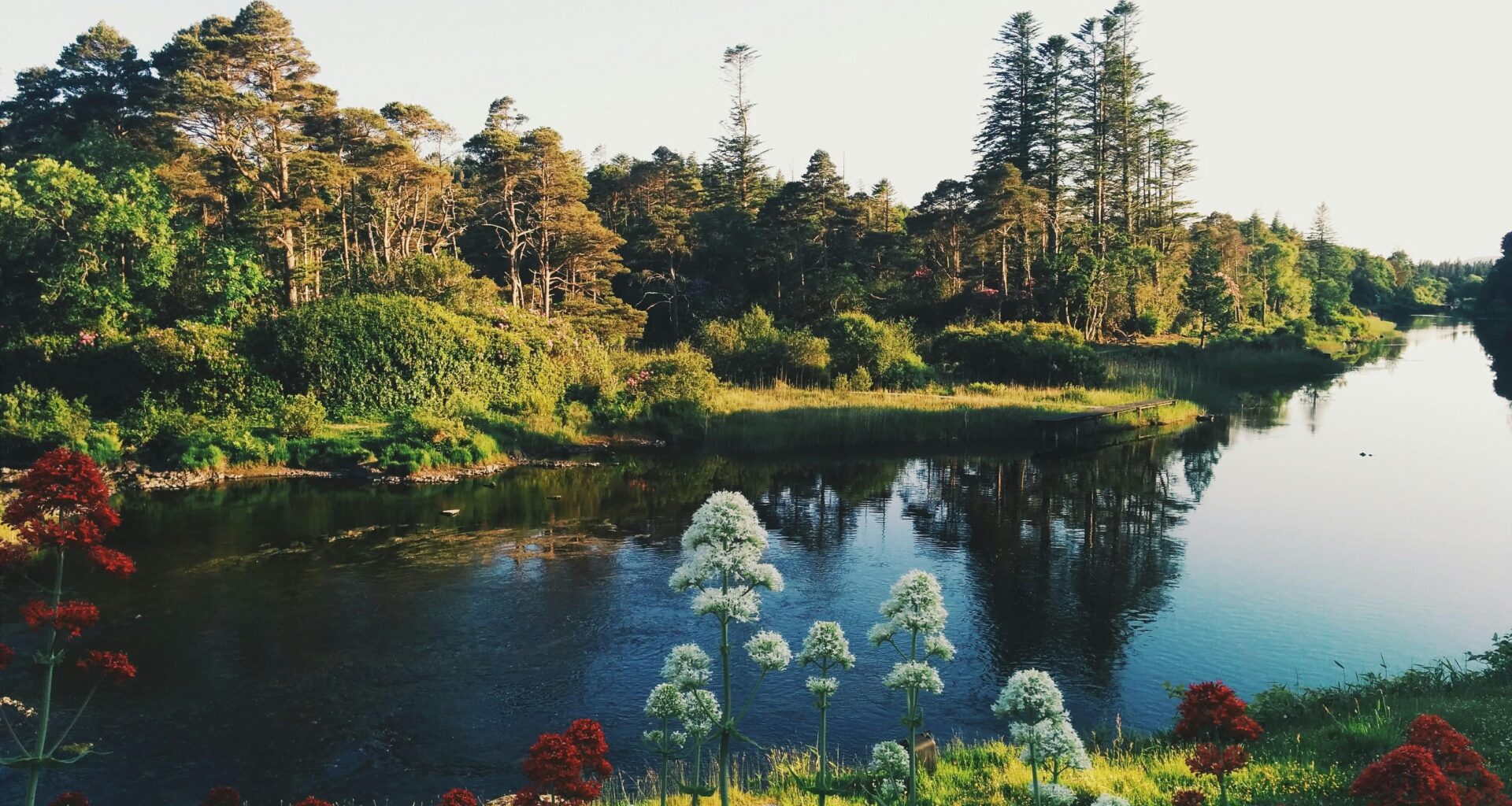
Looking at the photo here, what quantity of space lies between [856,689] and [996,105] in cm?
5925

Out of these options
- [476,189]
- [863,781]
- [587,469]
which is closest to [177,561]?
[587,469]

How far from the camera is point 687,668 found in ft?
21.1

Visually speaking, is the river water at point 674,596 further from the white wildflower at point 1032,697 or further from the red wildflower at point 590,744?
the white wildflower at point 1032,697

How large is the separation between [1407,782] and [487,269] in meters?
61.3

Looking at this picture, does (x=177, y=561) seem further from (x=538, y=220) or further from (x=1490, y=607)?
(x=538, y=220)

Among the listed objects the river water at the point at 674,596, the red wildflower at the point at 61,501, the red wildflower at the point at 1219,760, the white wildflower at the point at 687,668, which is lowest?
the river water at the point at 674,596

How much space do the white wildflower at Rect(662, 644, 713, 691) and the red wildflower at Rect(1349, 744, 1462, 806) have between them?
12.4 ft

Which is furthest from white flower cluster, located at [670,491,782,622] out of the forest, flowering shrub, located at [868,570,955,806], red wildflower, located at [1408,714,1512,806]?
the forest

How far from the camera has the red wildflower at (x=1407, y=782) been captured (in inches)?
196

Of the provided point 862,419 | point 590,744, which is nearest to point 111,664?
point 590,744

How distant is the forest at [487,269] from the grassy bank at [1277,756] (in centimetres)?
2299

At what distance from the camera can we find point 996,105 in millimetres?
66250

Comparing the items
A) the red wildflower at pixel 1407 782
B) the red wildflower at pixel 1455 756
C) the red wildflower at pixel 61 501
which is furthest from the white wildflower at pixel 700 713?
the red wildflower at pixel 1455 756

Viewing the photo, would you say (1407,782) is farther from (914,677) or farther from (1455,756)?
(914,677)
